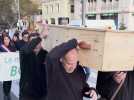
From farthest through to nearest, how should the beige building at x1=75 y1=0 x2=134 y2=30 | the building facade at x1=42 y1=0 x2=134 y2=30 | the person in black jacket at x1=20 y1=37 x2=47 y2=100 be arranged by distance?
the building facade at x1=42 y1=0 x2=134 y2=30, the beige building at x1=75 y1=0 x2=134 y2=30, the person in black jacket at x1=20 y1=37 x2=47 y2=100

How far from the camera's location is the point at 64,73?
4.60 metres

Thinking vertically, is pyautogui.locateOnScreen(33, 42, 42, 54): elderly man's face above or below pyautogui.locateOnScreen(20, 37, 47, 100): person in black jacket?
above

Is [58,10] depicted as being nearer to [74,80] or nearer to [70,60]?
[74,80]

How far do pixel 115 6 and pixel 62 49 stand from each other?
60.4 m

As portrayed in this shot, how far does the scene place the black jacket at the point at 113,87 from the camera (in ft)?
16.1

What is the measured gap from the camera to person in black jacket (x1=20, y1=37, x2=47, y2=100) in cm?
638

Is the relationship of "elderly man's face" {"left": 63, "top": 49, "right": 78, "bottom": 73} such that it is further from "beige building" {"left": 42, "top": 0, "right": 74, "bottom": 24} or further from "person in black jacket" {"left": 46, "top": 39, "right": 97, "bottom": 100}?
"beige building" {"left": 42, "top": 0, "right": 74, "bottom": 24}

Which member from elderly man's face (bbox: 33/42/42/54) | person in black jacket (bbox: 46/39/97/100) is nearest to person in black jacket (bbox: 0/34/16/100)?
elderly man's face (bbox: 33/42/42/54)

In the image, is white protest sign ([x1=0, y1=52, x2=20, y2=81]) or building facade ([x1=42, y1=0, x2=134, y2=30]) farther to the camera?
building facade ([x1=42, y1=0, x2=134, y2=30])

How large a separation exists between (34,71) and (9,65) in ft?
14.5

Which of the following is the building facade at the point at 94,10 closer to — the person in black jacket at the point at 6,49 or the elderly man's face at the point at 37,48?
the person in black jacket at the point at 6,49

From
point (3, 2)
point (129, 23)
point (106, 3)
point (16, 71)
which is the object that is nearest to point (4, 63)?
point (16, 71)

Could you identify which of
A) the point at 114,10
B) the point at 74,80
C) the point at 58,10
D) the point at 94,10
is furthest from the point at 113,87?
the point at 58,10

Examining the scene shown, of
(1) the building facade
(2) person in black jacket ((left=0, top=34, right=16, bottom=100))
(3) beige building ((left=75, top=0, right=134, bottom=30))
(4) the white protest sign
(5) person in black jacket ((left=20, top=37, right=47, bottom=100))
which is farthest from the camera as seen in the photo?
(1) the building facade
